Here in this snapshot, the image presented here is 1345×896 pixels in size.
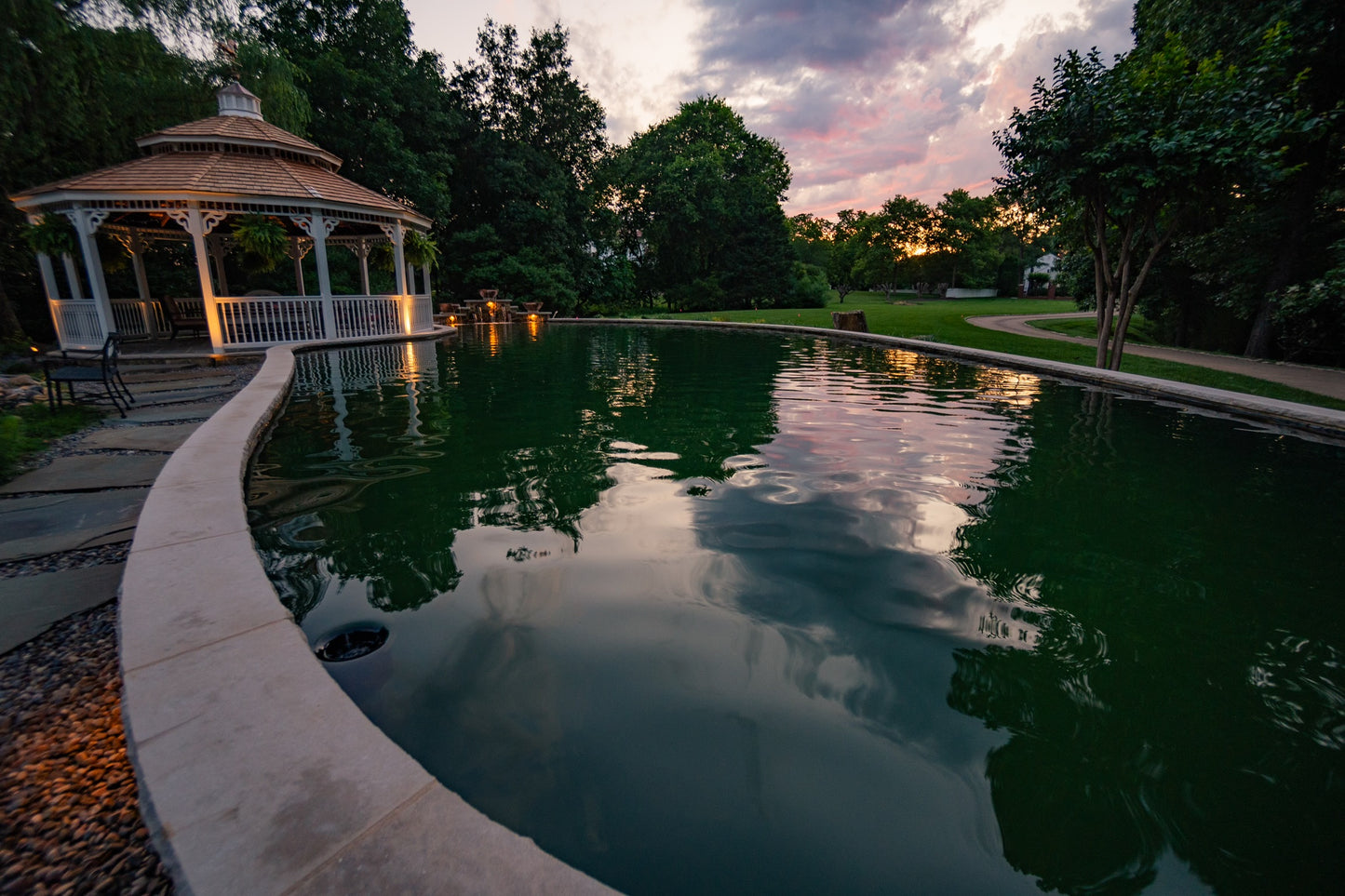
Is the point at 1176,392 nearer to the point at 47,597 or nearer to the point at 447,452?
the point at 447,452

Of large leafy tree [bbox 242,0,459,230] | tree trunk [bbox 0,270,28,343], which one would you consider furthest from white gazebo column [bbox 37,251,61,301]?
large leafy tree [bbox 242,0,459,230]

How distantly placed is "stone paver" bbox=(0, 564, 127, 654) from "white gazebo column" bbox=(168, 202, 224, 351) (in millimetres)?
12254

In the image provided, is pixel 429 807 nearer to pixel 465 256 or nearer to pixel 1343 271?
pixel 1343 271

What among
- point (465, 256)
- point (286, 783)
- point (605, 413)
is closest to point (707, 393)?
point (605, 413)

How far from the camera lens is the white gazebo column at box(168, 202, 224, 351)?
41.3ft

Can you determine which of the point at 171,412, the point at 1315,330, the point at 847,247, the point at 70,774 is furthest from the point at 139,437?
the point at 847,247

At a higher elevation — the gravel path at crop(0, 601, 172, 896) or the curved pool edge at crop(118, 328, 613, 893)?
the curved pool edge at crop(118, 328, 613, 893)

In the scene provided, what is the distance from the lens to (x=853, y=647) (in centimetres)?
277

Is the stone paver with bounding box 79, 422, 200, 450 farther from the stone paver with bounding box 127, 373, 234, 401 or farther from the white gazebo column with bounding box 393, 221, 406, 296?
the white gazebo column with bounding box 393, 221, 406, 296

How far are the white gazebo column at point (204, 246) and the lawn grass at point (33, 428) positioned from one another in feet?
21.1

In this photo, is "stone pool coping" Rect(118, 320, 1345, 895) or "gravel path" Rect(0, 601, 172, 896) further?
"gravel path" Rect(0, 601, 172, 896)

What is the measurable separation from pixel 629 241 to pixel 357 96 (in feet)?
57.7

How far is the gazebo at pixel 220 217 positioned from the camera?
12.4m

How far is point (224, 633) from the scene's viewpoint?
2.12 m
